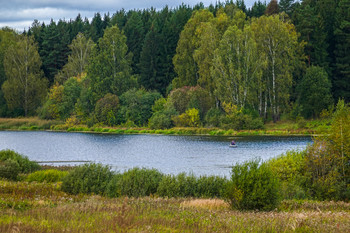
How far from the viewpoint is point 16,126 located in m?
94.1

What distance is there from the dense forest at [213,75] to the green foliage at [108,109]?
0.65 feet

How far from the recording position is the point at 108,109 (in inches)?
3295

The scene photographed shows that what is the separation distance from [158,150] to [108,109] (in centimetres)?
3219

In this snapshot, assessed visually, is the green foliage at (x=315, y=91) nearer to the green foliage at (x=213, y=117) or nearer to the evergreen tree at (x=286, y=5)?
the green foliage at (x=213, y=117)

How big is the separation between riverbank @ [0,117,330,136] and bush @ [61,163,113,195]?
126ft

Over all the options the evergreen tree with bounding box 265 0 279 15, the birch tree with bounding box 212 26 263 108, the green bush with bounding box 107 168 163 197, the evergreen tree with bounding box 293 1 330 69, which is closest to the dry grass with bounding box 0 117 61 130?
the birch tree with bounding box 212 26 263 108

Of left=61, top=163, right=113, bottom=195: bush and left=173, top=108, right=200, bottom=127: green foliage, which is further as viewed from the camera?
left=173, top=108, right=200, bottom=127: green foliage

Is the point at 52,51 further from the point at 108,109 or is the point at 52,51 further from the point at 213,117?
the point at 213,117

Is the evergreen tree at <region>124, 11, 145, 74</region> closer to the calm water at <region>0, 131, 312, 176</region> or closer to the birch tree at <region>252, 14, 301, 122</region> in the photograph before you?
the birch tree at <region>252, 14, 301, 122</region>

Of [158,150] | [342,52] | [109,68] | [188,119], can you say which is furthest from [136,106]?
[342,52]

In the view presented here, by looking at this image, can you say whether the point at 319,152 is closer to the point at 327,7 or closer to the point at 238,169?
the point at 238,169

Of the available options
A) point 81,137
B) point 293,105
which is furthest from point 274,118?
point 81,137

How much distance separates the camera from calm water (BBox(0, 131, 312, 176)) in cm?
4188

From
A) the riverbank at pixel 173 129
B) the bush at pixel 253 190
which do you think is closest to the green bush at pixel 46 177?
the bush at pixel 253 190
